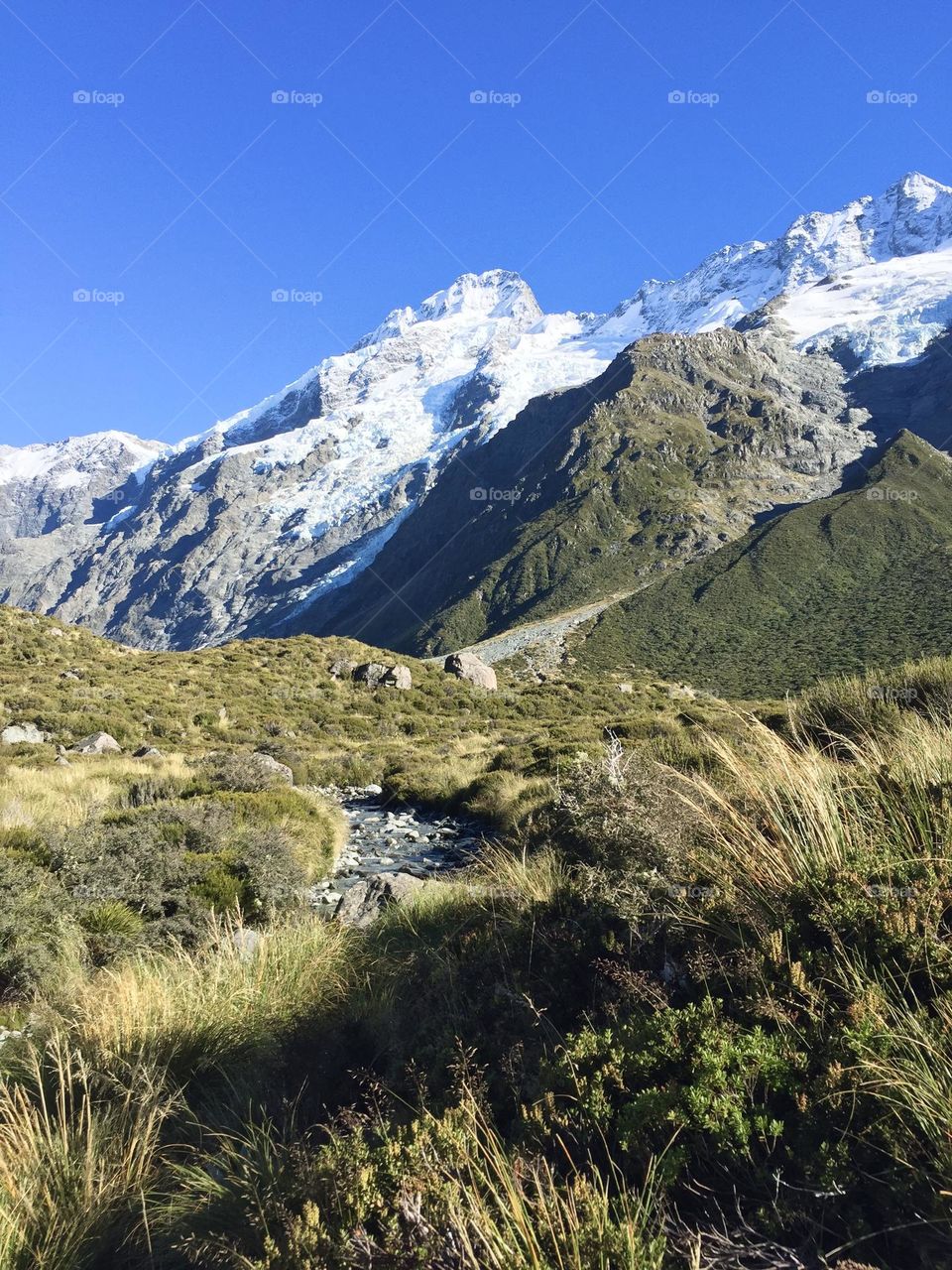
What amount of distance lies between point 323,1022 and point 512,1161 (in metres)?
2.19

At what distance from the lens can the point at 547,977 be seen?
13.0 feet

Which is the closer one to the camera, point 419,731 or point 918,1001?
point 918,1001

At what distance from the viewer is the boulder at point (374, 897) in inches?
288

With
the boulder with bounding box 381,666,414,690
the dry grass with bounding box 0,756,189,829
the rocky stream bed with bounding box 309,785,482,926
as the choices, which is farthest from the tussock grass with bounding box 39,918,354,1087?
the boulder with bounding box 381,666,414,690

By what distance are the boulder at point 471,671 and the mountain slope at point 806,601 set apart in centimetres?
3405

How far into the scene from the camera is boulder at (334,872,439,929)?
731 cm

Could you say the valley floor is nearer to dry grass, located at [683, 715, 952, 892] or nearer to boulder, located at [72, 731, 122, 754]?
dry grass, located at [683, 715, 952, 892]

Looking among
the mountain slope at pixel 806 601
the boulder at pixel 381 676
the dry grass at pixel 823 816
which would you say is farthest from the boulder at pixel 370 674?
the mountain slope at pixel 806 601

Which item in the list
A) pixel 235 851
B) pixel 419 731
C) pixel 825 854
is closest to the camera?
pixel 825 854

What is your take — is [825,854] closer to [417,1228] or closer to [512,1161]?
[512,1161]

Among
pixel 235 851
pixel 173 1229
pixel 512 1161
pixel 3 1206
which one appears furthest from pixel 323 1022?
pixel 235 851

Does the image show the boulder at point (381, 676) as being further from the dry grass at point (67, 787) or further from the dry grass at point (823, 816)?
the dry grass at point (823, 816)

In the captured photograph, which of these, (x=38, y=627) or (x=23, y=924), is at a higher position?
(x=38, y=627)

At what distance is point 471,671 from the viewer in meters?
42.2
